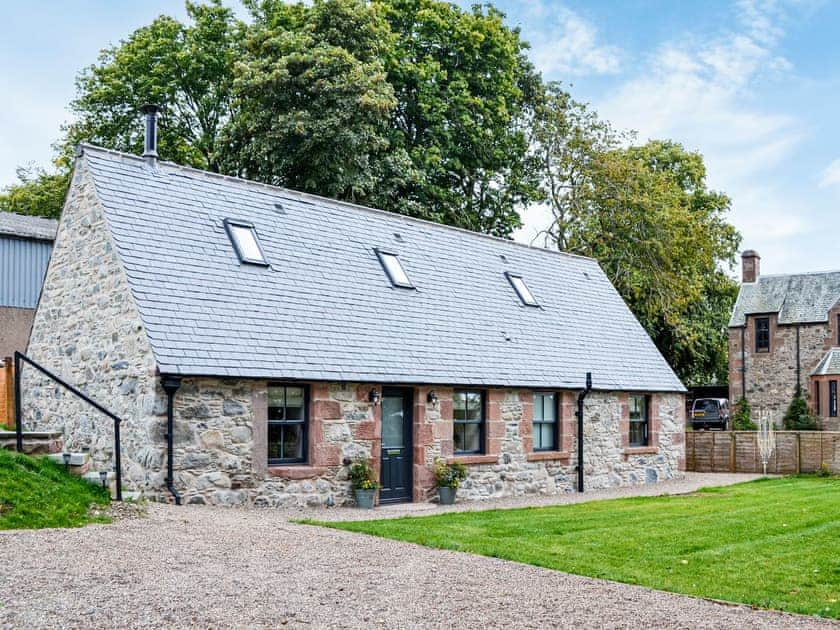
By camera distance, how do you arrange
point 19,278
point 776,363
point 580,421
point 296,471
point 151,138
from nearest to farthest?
1. point 296,471
2. point 151,138
3. point 580,421
4. point 19,278
5. point 776,363

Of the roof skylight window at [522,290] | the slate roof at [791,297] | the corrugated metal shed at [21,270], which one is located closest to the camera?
the roof skylight window at [522,290]

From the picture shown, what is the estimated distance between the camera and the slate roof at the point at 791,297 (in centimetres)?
4081

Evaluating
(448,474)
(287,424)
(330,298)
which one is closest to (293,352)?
(287,424)

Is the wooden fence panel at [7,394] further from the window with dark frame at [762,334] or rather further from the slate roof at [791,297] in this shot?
the window with dark frame at [762,334]

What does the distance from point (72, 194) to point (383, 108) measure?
12.9 meters

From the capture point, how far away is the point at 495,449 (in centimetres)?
1808

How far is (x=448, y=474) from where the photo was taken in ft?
55.0

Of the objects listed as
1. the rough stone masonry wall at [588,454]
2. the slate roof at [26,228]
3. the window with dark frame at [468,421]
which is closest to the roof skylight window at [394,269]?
the window with dark frame at [468,421]

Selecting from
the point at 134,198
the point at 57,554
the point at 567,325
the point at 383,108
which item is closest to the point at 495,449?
the point at 567,325

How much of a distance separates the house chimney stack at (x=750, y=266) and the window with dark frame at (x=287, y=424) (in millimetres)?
33423

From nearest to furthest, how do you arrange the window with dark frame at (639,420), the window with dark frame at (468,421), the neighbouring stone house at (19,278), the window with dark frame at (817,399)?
the window with dark frame at (468,421) → the window with dark frame at (639,420) → the neighbouring stone house at (19,278) → the window with dark frame at (817,399)

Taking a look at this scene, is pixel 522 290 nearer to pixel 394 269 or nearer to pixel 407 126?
pixel 394 269

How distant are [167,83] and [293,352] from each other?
20606 mm

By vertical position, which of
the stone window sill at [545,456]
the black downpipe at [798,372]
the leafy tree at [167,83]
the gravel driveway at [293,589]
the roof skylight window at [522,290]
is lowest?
the gravel driveway at [293,589]
